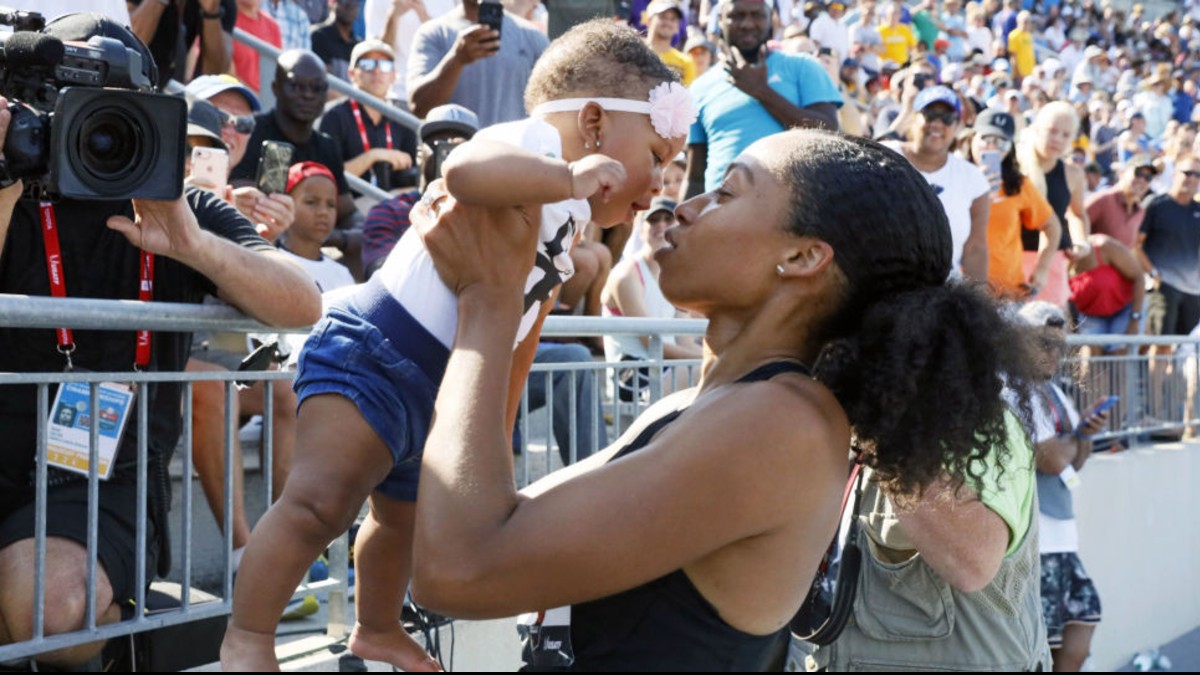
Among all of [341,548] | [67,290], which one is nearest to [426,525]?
[67,290]

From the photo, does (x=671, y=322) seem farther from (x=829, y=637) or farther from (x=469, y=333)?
(x=469, y=333)

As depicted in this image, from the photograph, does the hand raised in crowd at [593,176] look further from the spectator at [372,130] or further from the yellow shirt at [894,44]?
the yellow shirt at [894,44]

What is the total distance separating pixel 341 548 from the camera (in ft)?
13.9

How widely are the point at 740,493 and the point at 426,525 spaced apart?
45 centimetres

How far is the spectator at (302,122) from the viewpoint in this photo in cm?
679

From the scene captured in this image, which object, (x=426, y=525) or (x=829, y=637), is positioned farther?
(x=829, y=637)

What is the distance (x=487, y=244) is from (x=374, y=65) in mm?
6300

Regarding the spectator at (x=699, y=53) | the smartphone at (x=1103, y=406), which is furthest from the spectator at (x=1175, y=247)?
the spectator at (x=699, y=53)

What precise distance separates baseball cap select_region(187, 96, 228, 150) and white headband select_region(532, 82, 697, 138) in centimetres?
219

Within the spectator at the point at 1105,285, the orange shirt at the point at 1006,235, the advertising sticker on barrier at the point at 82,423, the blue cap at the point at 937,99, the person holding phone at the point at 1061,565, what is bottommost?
the person holding phone at the point at 1061,565

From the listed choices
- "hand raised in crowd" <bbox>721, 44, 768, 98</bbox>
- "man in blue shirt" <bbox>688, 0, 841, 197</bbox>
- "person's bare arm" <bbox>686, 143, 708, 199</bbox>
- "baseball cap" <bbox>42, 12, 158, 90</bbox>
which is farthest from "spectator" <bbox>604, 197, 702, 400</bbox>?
"baseball cap" <bbox>42, 12, 158, 90</bbox>

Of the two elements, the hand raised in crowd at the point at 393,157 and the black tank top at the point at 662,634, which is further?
the hand raised in crowd at the point at 393,157

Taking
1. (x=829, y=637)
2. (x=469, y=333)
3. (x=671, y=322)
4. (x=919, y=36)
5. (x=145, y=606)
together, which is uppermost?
(x=919, y=36)

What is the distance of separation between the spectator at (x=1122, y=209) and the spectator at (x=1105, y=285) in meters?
0.46
